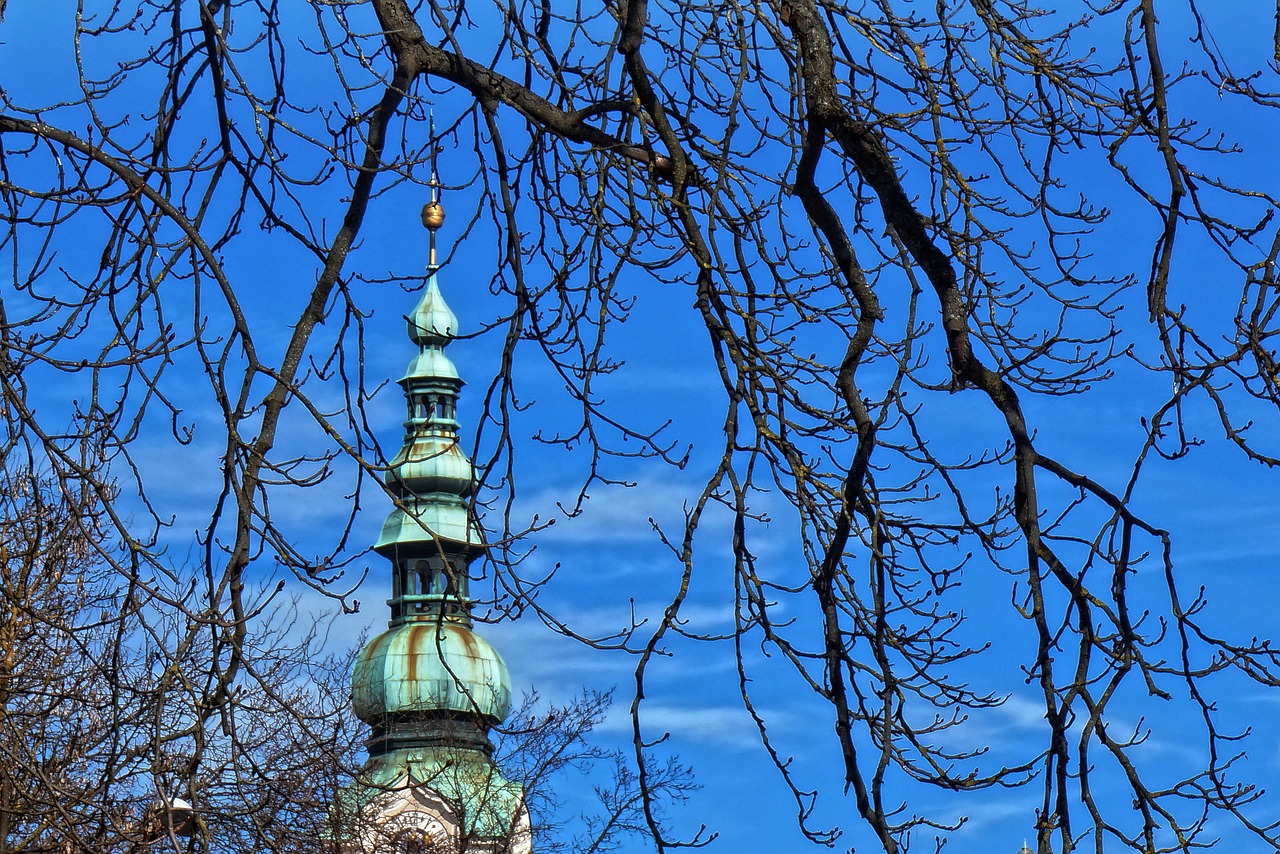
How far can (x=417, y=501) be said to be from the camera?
4238 millimetres

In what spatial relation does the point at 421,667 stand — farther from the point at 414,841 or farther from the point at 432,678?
the point at 414,841

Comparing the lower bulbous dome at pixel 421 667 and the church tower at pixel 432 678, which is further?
the lower bulbous dome at pixel 421 667

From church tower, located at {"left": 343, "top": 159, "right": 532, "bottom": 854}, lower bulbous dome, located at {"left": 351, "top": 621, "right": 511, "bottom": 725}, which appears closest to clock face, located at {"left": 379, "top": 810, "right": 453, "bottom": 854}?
church tower, located at {"left": 343, "top": 159, "right": 532, "bottom": 854}

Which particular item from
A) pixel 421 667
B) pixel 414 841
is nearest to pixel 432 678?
pixel 421 667

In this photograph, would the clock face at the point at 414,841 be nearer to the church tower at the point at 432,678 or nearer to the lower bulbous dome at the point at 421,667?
the church tower at the point at 432,678

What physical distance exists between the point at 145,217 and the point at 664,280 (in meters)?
1.23

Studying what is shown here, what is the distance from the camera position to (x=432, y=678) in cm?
3891

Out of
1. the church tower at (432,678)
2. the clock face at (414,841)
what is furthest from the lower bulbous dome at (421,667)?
the clock face at (414,841)

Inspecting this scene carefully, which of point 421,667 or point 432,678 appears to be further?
point 421,667

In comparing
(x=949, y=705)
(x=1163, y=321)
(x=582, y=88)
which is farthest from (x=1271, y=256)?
(x=582, y=88)

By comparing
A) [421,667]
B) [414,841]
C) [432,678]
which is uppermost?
[421,667]

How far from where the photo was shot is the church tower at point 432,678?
4.46 meters

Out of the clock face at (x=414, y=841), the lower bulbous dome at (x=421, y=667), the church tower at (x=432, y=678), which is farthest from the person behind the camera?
the lower bulbous dome at (x=421, y=667)

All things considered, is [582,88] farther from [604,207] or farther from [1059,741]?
[1059,741]
